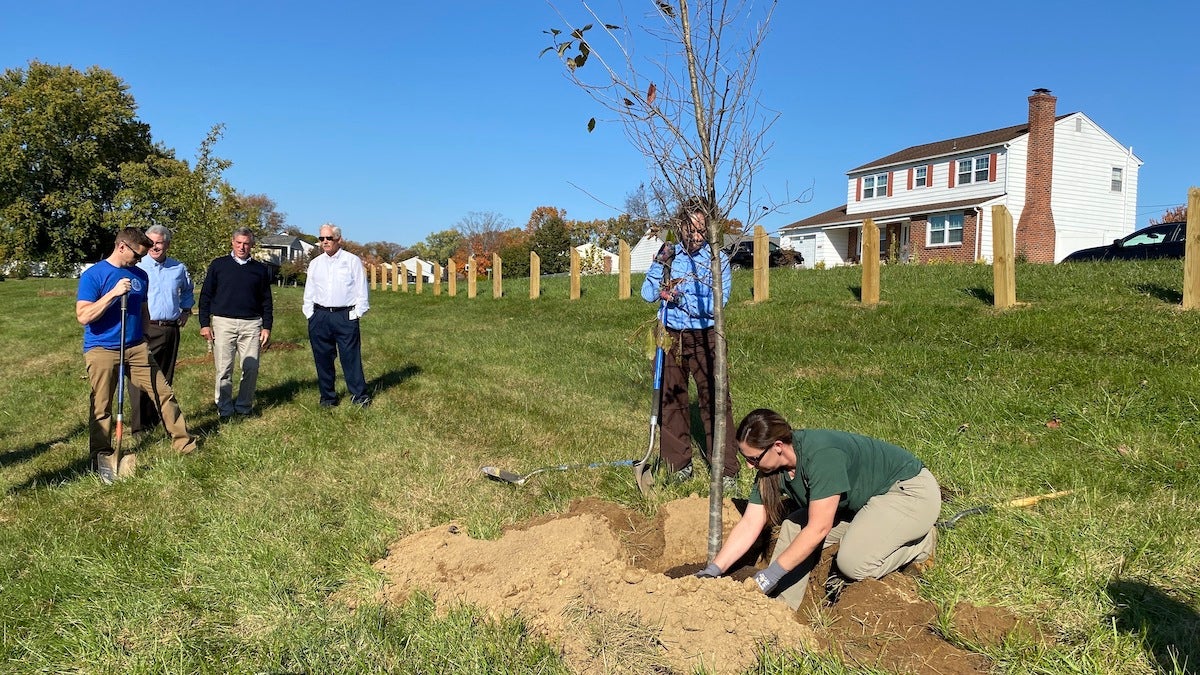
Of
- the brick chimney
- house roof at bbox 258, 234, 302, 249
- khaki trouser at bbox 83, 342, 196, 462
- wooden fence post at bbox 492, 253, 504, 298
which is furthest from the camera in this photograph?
house roof at bbox 258, 234, 302, 249

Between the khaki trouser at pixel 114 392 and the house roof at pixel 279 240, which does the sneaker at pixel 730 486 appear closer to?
the khaki trouser at pixel 114 392

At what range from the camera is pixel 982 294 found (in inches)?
413

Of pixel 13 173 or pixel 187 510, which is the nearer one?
pixel 187 510

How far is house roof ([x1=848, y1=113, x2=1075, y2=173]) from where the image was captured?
3033cm

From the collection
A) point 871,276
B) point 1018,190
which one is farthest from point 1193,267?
point 1018,190

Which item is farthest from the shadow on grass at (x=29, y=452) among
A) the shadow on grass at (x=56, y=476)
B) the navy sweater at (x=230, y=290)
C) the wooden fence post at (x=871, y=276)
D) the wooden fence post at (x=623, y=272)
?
the wooden fence post at (x=623, y=272)

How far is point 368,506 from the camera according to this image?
4707 millimetres

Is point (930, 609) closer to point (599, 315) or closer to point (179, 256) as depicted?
point (599, 315)

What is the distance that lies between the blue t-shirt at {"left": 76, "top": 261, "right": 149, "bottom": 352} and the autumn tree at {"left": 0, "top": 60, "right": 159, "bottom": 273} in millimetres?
40467

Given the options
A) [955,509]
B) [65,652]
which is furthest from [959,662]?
[65,652]

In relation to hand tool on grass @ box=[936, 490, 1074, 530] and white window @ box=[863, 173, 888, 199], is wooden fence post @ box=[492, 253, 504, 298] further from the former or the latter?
white window @ box=[863, 173, 888, 199]

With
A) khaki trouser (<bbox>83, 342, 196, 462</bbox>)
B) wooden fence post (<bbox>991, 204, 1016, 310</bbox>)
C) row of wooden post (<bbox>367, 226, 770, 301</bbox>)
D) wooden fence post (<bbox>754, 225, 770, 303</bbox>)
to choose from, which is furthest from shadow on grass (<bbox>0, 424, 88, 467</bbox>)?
wooden fence post (<bbox>991, 204, 1016, 310</bbox>)

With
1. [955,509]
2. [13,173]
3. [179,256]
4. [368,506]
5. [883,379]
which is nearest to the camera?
[955,509]

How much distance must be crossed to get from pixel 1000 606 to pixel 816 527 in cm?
87
